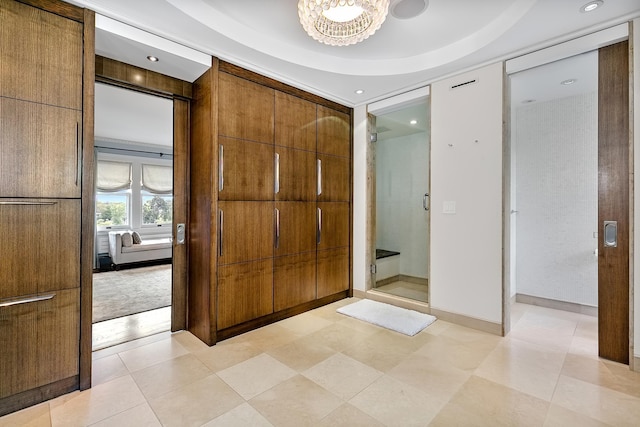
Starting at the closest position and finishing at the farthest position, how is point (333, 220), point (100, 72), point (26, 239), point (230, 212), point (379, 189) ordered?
point (26, 239) → point (100, 72) → point (230, 212) → point (333, 220) → point (379, 189)

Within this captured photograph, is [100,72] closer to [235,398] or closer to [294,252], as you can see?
[294,252]

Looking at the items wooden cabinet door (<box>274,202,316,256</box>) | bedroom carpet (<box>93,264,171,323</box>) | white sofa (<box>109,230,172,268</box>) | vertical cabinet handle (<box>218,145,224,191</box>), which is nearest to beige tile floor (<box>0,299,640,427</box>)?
wooden cabinet door (<box>274,202,316,256</box>)

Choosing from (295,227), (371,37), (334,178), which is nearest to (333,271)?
(295,227)

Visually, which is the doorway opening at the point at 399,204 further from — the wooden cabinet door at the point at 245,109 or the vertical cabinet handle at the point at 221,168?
the vertical cabinet handle at the point at 221,168

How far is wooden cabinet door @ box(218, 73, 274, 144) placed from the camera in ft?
9.35

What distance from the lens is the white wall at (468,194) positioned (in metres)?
2.97

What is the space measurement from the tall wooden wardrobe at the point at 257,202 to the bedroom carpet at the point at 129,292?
3.84 ft

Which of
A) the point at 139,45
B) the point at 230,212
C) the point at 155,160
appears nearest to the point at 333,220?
the point at 230,212

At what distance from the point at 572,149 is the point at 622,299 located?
200 cm

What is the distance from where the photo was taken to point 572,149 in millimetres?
3629

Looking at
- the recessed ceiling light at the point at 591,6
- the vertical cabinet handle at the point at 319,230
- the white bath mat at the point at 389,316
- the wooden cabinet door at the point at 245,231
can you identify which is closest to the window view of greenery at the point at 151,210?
the wooden cabinet door at the point at 245,231

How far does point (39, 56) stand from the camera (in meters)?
1.94

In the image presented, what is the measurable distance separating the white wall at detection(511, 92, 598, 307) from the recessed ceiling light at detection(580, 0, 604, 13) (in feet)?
5.76

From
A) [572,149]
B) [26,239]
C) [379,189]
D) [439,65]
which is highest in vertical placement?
[439,65]
